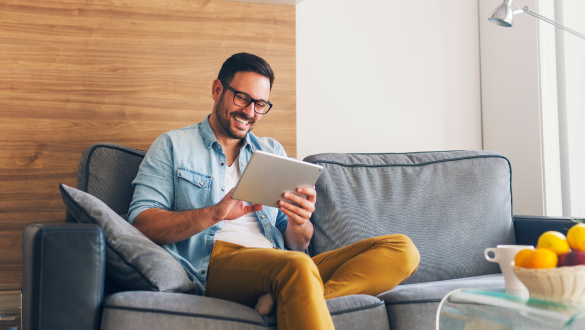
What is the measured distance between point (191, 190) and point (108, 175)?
1.11 feet

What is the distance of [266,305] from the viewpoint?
111 centimetres

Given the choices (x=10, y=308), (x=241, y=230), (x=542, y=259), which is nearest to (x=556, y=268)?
(x=542, y=259)

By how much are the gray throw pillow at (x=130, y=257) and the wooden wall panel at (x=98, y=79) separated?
2.80 feet

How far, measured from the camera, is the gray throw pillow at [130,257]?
1.17m

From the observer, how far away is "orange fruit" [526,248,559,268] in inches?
33.7

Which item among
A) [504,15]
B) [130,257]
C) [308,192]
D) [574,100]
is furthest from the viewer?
[574,100]

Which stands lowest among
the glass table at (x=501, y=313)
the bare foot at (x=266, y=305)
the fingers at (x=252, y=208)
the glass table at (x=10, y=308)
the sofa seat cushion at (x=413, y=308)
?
the glass table at (x=10, y=308)

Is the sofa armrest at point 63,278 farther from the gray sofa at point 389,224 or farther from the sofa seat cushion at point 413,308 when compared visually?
the sofa seat cushion at point 413,308

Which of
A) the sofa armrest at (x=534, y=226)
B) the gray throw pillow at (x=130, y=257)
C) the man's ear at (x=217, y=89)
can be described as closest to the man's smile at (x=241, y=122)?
the man's ear at (x=217, y=89)

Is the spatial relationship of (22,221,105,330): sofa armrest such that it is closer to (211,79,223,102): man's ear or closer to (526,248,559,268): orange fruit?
(211,79,223,102): man's ear

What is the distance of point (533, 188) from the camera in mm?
2432

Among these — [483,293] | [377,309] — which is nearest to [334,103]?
[377,309]

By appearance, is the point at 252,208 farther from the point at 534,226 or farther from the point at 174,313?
the point at 534,226

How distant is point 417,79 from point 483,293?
1.84 metres
